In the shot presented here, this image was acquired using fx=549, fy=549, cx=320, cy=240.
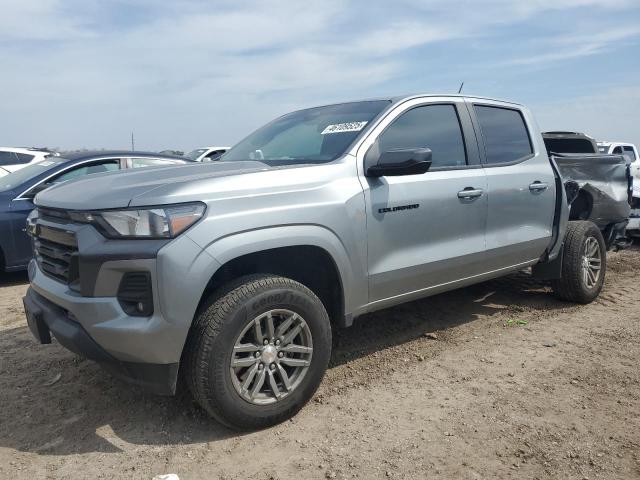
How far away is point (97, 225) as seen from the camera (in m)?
2.69

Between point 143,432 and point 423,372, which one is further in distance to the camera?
point 423,372

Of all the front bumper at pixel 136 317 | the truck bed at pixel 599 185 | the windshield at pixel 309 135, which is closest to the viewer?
the front bumper at pixel 136 317

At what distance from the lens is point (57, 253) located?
2.98 meters

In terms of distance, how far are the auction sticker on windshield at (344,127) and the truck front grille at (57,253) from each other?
1.78 meters

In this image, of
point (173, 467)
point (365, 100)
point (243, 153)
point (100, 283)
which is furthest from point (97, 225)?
point (365, 100)

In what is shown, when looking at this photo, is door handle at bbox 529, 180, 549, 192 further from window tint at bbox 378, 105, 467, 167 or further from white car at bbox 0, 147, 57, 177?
white car at bbox 0, 147, 57, 177

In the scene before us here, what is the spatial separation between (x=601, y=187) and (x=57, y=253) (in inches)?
218

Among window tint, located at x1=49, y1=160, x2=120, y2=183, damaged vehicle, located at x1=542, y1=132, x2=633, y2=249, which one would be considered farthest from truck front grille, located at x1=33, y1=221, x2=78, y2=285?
damaged vehicle, located at x1=542, y1=132, x2=633, y2=249

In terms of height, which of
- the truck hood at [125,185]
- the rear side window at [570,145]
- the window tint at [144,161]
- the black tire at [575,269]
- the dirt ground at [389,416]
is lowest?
the dirt ground at [389,416]

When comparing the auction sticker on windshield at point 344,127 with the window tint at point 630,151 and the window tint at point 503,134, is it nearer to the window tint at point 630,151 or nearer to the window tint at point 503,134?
the window tint at point 503,134

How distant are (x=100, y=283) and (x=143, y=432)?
0.92 meters

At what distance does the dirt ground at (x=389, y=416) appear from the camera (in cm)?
266

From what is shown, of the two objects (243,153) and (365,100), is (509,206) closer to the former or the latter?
(365,100)

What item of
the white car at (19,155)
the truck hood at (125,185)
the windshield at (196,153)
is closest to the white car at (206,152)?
the windshield at (196,153)
